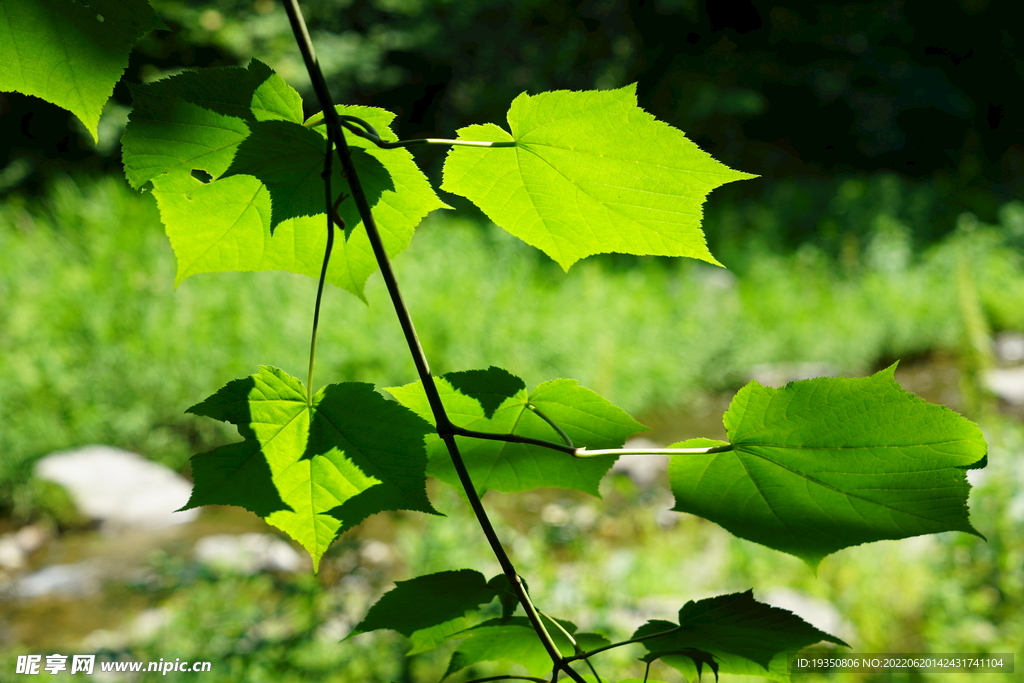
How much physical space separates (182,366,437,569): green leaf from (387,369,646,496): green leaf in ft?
0.12

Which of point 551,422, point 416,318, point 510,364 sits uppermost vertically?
point 416,318

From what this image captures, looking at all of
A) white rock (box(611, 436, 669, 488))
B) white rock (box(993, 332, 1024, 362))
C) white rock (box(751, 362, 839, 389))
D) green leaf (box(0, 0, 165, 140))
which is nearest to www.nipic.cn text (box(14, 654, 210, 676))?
green leaf (box(0, 0, 165, 140))

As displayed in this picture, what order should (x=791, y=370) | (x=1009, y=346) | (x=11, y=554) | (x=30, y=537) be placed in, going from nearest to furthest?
1. (x=11, y=554)
2. (x=30, y=537)
3. (x=791, y=370)
4. (x=1009, y=346)

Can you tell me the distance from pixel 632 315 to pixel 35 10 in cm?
484

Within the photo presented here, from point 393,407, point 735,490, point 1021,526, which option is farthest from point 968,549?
point 393,407

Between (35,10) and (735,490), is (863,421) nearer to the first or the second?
(735,490)

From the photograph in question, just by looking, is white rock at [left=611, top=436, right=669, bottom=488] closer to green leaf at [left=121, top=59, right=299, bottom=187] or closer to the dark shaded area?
green leaf at [left=121, top=59, right=299, bottom=187]

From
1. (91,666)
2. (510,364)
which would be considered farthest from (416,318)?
(91,666)

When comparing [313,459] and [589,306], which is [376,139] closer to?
[313,459]

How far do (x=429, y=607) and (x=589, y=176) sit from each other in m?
0.25

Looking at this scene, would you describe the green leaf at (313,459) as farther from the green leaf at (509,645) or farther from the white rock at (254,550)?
the white rock at (254,550)

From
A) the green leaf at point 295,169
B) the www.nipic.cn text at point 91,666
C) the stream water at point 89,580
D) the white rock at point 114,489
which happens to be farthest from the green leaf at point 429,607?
the white rock at point 114,489

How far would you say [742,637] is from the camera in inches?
15.4

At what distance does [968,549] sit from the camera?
2.26 meters
